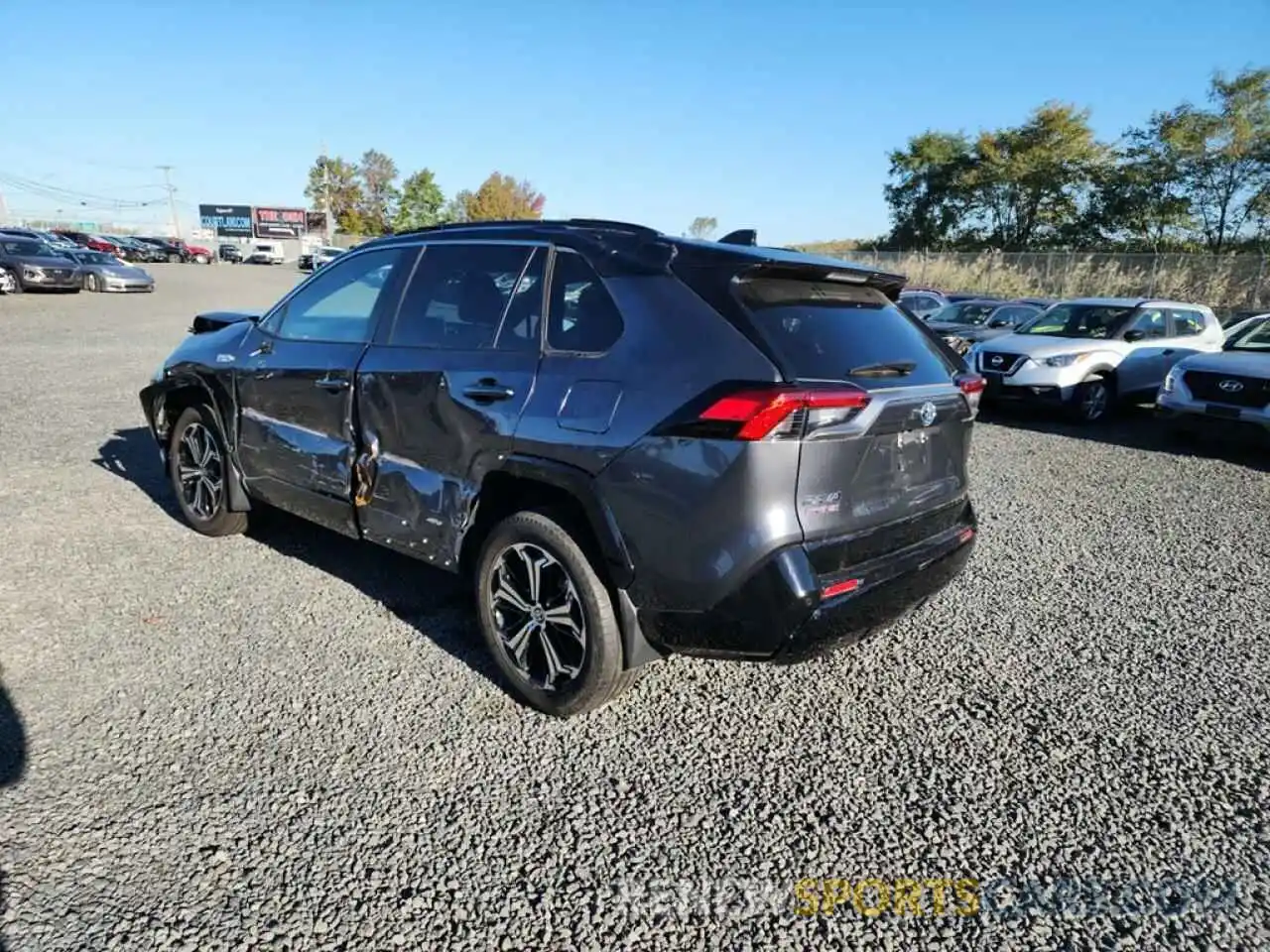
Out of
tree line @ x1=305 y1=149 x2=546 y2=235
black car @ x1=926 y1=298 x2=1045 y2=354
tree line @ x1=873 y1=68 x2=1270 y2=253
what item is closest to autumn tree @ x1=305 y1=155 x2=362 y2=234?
tree line @ x1=305 y1=149 x2=546 y2=235

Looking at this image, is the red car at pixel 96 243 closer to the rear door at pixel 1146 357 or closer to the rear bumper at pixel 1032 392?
the rear bumper at pixel 1032 392

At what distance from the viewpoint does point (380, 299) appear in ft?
11.9

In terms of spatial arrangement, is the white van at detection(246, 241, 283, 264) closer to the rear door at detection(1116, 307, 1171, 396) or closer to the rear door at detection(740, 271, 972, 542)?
the rear door at detection(1116, 307, 1171, 396)

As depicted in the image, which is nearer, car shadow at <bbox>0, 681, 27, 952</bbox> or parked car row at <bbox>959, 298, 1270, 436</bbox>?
car shadow at <bbox>0, 681, 27, 952</bbox>

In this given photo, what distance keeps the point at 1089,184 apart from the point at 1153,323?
111 ft

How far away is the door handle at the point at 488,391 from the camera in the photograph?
289 cm

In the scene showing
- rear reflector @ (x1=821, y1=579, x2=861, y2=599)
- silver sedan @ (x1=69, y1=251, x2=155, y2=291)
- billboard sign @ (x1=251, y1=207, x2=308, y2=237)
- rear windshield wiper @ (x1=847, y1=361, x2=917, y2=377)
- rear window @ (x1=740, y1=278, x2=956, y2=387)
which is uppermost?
billboard sign @ (x1=251, y1=207, x2=308, y2=237)

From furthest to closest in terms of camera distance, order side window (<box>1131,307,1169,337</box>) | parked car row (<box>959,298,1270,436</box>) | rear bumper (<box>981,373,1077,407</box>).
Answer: side window (<box>1131,307,1169,337</box>) → rear bumper (<box>981,373,1077,407</box>) → parked car row (<box>959,298,1270,436</box>)

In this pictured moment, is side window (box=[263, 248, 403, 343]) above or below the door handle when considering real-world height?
above

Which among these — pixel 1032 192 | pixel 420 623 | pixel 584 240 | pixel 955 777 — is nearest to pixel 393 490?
pixel 420 623

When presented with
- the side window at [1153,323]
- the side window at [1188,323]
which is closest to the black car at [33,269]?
the side window at [1153,323]

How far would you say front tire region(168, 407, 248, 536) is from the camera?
Result: 449 cm

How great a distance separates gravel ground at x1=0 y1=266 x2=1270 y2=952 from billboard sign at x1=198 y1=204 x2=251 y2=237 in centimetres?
10224

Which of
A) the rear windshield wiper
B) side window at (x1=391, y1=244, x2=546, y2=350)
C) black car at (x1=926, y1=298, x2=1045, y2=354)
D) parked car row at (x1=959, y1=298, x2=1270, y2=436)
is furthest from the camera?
black car at (x1=926, y1=298, x2=1045, y2=354)
